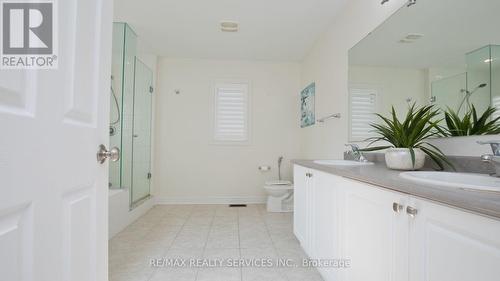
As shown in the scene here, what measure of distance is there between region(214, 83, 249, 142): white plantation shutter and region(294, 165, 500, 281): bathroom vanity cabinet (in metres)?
2.27

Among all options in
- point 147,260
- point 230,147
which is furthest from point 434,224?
point 230,147

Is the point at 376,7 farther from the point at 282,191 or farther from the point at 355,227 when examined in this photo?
the point at 282,191

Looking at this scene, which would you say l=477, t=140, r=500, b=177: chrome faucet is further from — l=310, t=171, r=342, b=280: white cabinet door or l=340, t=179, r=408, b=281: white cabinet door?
l=310, t=171, r=342, b=280: white cabinet door

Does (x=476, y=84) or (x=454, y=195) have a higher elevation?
(x=476, y=84)

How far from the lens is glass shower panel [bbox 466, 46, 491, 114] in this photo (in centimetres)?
111

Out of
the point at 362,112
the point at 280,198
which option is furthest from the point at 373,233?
the point at 280,198

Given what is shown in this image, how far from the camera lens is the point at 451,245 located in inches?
25.3

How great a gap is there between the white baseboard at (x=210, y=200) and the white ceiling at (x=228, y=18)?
2.24 m

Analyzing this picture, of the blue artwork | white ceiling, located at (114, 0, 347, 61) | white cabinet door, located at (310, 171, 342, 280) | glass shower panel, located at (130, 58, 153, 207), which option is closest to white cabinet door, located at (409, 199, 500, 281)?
white cabinet door, located at (310, 171, 342, 280)

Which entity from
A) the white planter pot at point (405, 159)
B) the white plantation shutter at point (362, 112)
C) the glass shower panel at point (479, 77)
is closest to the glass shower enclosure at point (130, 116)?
the white plantation shutter at point (362, 112)

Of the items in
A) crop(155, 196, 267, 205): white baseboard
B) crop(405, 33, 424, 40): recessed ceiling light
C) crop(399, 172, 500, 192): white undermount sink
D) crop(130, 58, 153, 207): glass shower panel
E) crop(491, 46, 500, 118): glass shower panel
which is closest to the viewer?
crop(399, 172, 500, 192): white undermount sink

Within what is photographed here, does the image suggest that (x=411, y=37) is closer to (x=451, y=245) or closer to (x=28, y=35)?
(x=451, y=245)

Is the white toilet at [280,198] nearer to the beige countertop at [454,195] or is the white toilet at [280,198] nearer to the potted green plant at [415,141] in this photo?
the potted green plant at [415,141]

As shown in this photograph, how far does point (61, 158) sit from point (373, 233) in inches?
45.9
